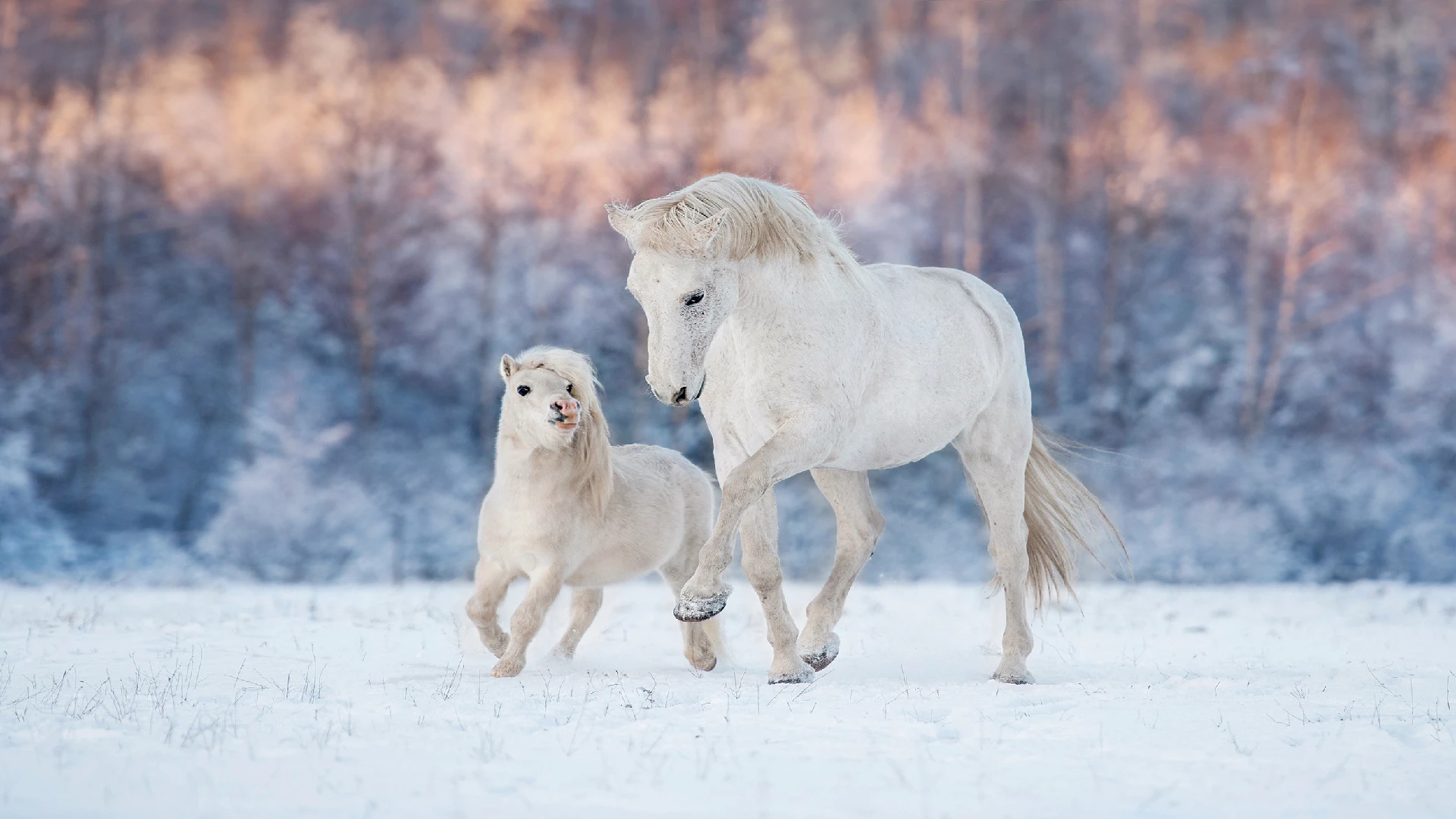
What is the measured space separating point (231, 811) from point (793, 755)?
160 cm

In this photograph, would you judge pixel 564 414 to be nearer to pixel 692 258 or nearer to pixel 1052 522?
pixel 692 258

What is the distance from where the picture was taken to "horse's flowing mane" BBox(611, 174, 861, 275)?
4797mm

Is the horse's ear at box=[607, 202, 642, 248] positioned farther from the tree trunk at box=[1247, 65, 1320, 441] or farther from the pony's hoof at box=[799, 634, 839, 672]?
the tree trunk at box=[1247, 65, 1320, 441]

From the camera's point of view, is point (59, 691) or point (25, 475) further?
point (25, 475)

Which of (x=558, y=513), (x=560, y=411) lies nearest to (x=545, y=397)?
(x=560, y=411)

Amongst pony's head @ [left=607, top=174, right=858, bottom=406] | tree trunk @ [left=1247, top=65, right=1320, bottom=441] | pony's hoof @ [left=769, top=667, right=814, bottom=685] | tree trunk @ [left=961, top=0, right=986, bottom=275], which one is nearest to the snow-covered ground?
pony's hoof @ [left=769, top=667, right=814, bottom=685]

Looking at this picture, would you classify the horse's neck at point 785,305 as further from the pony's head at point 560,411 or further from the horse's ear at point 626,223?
the pony's head at point 560,411

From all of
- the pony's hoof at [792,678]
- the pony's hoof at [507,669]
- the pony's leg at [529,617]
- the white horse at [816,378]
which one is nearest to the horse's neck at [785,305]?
the white horse at [816,378]

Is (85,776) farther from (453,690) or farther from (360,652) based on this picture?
(360,652)

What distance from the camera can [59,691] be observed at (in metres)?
4.96

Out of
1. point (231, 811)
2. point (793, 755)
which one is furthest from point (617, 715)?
point (231, 811)

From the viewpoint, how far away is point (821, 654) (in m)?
5.69

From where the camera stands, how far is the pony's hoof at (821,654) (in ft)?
18.6

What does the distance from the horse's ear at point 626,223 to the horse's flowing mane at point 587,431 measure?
4.69 feet
